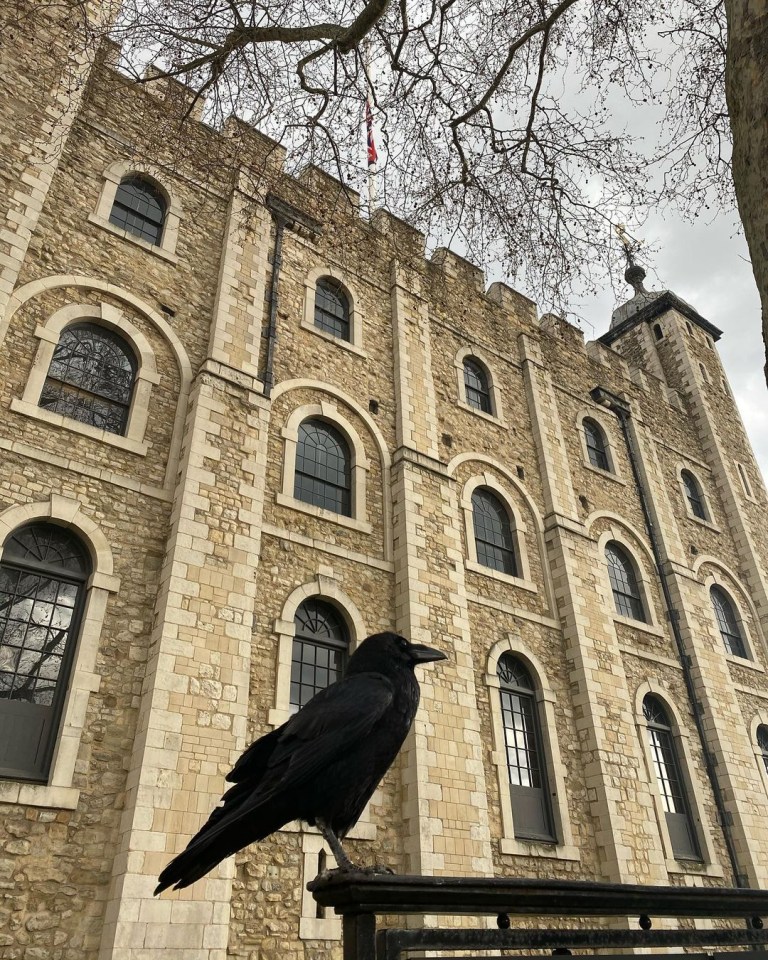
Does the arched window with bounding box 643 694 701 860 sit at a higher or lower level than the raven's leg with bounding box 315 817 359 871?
higher

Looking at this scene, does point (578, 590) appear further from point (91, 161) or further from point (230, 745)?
point (91, 161)

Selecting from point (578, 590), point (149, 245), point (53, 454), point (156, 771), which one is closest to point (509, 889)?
point (156, 771)

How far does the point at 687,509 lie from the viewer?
20.5 meters

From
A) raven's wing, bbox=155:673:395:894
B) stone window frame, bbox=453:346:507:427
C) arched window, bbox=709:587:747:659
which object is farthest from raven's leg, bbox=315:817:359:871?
arched window, bbox=709:587:747:659

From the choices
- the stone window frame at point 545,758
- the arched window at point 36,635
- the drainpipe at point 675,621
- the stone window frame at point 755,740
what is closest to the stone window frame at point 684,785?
the drainpipe at point 675,621

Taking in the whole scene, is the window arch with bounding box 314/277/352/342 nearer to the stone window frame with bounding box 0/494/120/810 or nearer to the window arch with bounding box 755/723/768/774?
the stone window frame with bounding box 0/494/120/810

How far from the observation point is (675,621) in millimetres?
17266

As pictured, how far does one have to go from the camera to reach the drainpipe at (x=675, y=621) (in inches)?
578

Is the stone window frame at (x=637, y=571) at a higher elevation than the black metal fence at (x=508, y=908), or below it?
higher

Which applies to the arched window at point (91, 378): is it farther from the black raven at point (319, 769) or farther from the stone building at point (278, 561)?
the black raven at point (319, 769)

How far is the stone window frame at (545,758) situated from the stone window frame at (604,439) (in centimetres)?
657

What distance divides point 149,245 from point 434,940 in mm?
11486

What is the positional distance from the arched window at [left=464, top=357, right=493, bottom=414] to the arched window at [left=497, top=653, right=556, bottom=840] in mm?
6095

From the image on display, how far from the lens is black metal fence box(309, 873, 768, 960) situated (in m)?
2.65
